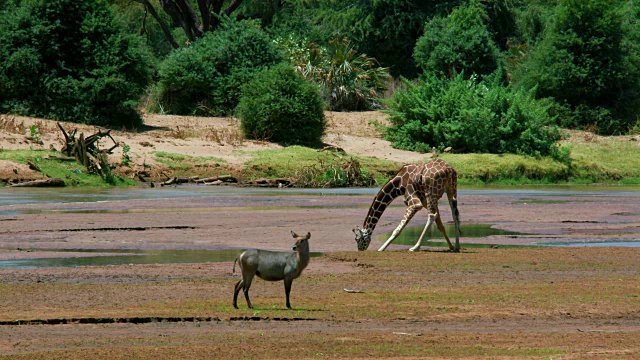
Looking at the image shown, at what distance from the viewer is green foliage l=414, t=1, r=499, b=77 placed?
166ft

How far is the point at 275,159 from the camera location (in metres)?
36.2

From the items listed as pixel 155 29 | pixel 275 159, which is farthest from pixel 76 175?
pixel 155 29

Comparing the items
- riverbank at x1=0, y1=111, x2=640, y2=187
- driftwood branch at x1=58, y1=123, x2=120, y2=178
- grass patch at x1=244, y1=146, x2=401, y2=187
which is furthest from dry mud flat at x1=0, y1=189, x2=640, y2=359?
grass patch at x1=244, y1=146, x2=401, y2=187

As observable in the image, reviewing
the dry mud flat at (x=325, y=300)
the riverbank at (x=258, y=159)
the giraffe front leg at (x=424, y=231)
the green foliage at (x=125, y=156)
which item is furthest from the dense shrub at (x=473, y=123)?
the giraffe front leg at (x=424, y=231)

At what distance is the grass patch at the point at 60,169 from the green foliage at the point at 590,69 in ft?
67.8

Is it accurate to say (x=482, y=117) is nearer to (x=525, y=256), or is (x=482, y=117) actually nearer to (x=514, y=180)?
(x=514, y=180)

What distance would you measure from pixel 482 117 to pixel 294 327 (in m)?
30.1

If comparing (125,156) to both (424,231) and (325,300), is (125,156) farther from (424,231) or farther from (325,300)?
(325,300)

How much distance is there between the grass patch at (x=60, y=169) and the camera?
1250 inches

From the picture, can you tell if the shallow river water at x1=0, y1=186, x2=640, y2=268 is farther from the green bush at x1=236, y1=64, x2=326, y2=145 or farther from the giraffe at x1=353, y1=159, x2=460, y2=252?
the green bush at x1=236, y1=64, x2=326, y2=145

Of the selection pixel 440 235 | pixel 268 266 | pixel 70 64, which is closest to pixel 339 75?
pixel 70 64

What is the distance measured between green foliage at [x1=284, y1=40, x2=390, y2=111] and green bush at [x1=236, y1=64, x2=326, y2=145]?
6.26 m

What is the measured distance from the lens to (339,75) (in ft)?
155

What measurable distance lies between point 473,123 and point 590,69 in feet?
27.7
